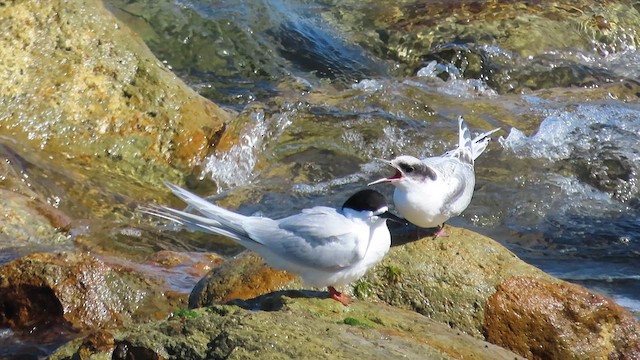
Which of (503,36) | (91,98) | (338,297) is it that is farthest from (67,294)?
(503,36)

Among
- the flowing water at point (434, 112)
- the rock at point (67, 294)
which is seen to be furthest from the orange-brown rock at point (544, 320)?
the rock at point (67, 294)

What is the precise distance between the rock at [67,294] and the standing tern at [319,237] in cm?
108

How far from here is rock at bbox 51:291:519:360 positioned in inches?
163

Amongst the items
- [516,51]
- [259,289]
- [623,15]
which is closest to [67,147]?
[259,289]

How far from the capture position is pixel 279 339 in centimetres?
417

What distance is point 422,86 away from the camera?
1111 cm

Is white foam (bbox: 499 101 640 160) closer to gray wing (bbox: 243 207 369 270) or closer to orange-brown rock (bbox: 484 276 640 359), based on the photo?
orange-brown rock (bbox: 484 276 640 359)

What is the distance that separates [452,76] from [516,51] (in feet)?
3.06

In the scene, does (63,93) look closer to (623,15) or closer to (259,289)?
(259,289)

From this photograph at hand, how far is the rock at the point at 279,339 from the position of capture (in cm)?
414

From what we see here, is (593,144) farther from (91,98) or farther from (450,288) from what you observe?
(450,288)

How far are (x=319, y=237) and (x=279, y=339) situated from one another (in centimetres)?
105

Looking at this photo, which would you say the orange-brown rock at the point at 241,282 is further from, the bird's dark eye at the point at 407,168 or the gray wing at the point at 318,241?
the bird's dark eye at the point at 407,168

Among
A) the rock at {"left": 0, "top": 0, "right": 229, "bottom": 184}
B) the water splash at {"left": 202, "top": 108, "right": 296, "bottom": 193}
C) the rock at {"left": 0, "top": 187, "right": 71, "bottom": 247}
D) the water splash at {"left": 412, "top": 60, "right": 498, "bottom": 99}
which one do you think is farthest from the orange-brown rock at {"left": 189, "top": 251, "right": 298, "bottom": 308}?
the water splash at {"left": 412, "top": 60, "right": 498, "bottom": 99}
